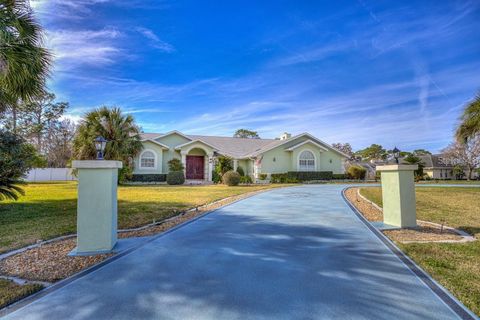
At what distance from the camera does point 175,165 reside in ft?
84.1

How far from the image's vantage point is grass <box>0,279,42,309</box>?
3.02m

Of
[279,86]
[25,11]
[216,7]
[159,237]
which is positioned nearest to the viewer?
[159,237]

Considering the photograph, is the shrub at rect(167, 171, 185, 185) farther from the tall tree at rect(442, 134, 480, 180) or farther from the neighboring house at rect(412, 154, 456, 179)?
the neighboring house at rect(412, 154, 456, 179)

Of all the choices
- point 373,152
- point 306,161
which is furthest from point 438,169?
point 306,161

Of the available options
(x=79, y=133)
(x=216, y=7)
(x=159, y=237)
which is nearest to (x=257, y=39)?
(x=216, y=7)

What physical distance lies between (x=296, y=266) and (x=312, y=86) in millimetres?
16645

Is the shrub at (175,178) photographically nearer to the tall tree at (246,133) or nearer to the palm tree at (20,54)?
the palm tree at (20,54)

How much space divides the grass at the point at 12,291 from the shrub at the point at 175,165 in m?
22.1

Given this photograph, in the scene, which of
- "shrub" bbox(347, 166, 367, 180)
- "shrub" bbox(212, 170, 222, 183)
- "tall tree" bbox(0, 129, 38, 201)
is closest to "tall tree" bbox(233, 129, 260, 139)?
"shrub" bbox(347, 166, 367, 180)

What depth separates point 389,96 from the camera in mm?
18953

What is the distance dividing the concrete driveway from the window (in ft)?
71.2

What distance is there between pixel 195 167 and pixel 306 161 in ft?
39.2

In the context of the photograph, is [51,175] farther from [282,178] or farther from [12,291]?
[12,291]

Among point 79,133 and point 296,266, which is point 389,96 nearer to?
point 296,266
